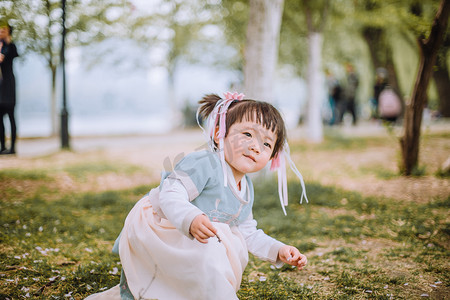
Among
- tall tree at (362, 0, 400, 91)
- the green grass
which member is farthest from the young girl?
tall tree at (362, 0, 400, 91)

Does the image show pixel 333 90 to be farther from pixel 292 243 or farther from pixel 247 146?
pixel 247 146

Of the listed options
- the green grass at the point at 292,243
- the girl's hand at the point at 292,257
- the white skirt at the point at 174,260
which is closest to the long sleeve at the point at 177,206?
the white skirt at the point at 174,260

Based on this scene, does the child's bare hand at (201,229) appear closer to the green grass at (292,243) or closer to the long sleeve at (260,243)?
the long sleeve at (260,243)

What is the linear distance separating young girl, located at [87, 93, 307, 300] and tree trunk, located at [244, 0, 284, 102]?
410 cm

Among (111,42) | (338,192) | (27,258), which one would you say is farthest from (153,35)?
(27,258)

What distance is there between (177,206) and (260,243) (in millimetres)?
704

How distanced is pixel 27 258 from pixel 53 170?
487 centimetres

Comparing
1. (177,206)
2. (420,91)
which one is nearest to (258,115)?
(177,206)

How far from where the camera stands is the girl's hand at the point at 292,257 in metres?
2.23

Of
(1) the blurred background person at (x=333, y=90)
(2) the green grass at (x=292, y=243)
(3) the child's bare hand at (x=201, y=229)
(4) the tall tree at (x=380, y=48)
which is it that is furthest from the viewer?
(4) the tall tree at (x=380, y=48)

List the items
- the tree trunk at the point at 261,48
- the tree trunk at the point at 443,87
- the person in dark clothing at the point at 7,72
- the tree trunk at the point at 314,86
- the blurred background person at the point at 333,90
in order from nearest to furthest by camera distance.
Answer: the person in dark clothing at the point at 7,72 → the tree trunk at the point at 261,48 → the tree trunk at the point at 314,86 → the tree trunk at the point at 443,87 → the blurred background person at the point at 333,90

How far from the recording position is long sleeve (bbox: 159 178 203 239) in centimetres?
186

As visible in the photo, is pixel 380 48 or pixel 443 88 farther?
pixel 380 48

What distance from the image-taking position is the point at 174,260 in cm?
200
